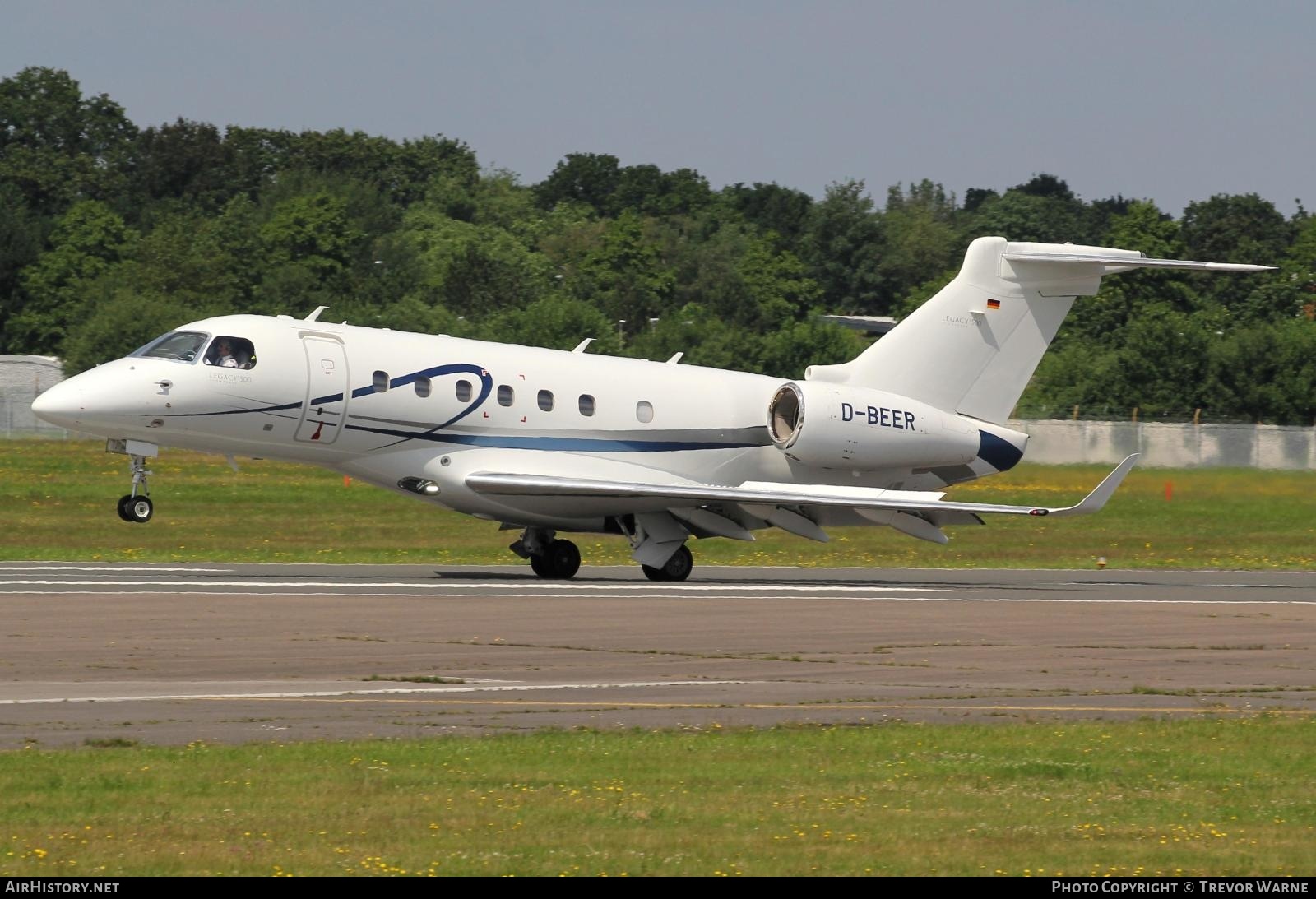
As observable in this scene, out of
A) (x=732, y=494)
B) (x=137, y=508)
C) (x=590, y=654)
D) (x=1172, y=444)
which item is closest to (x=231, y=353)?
(x=137, y=508)

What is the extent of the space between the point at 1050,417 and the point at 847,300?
2952 inches

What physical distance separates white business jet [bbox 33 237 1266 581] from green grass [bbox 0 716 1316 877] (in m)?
13.8

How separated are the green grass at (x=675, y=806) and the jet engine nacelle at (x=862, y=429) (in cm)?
1578

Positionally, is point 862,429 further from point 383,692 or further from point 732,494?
point 383,692

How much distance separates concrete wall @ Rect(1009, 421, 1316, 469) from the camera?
44.6 meters

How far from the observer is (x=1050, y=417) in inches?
2238

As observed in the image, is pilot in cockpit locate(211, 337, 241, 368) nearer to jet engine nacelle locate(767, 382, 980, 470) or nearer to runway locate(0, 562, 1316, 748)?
runway locate(0, 562, 1316, 748)

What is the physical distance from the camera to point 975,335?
102 ft

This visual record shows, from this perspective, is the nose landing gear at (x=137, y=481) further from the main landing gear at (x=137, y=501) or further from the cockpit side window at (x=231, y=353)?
the cockpit side window at (x=231, y=353)

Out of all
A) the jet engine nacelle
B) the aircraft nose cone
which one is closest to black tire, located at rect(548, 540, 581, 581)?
the jet engine nacelle

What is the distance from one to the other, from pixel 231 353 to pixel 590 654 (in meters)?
9.96

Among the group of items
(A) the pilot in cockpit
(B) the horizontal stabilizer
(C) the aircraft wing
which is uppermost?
(B) the horizontal stabilizer
